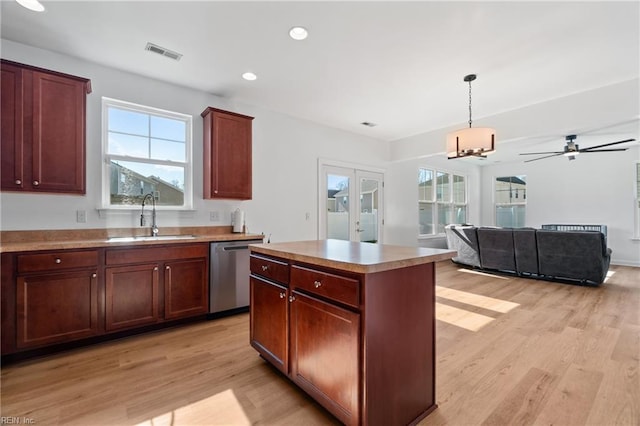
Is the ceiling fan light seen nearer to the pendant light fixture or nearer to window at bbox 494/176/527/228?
the pendant light fixture

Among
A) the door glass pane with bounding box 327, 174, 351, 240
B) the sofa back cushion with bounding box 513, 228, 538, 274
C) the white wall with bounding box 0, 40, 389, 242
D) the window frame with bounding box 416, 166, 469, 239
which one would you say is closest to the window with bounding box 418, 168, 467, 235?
the window frame with bounding box 416, 166, 469, 239

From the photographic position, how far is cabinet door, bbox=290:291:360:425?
1415mm

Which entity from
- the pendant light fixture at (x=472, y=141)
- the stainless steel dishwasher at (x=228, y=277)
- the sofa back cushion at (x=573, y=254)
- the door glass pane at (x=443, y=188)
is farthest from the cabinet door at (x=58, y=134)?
the door glass pane at (x=443, y=188)

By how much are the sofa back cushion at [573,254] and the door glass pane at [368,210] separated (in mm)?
2787

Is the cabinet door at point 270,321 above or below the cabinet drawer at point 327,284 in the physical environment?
below

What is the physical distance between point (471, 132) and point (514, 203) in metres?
6.58

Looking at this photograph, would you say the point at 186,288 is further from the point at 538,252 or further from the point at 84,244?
the point at 538,252

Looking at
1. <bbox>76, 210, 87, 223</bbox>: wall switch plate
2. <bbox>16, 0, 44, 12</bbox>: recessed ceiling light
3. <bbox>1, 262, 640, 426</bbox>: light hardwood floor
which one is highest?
<bbox>16, 0, 44, 12</bbox>: recessed ceiling light

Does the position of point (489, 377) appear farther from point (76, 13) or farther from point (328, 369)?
point (76, 13)

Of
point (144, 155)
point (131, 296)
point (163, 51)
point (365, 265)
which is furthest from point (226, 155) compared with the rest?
point (365, 265)

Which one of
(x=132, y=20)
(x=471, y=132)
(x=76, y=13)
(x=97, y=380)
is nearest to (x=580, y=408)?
(x=471, y=132)

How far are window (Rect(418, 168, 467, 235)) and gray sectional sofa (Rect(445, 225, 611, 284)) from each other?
109 cm

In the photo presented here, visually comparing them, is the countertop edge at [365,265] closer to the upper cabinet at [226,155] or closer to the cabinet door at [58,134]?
the upper cabinet at [226,155]

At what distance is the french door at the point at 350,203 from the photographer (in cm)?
515
